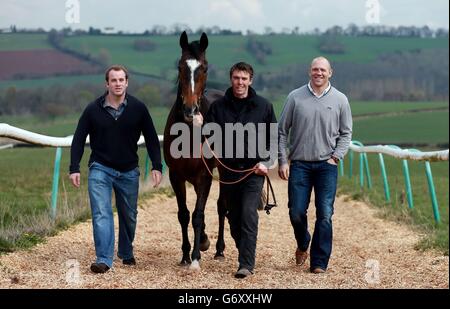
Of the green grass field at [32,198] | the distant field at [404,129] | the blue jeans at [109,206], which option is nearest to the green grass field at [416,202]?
the blue jeans at [109,206]

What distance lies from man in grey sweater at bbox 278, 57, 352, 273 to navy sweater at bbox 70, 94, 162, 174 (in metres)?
1.34

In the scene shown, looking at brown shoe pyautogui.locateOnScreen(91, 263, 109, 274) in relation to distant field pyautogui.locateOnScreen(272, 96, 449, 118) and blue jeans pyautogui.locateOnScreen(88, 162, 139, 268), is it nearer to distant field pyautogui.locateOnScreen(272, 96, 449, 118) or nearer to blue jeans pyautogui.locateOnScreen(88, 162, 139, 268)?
blue jeans pyautogui.locateOnScreen(88, 162, 139, 268)

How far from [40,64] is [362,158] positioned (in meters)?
18.4

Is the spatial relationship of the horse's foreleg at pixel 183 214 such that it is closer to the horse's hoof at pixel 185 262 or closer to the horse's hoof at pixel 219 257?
the horse's hoof at pixel 185 262

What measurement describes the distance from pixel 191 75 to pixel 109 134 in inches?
35.2

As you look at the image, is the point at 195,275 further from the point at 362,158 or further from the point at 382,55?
the point at 382,55

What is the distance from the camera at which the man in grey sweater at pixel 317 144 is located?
7922mm

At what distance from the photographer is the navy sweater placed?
777cm

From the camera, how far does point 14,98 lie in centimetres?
1648

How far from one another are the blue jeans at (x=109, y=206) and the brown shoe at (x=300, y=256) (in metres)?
1.56

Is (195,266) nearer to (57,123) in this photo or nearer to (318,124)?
(318,124)

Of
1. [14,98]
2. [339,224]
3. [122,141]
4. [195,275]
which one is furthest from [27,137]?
[14,98]

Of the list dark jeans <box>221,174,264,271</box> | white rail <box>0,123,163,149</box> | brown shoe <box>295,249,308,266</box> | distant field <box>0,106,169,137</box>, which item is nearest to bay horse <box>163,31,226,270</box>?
dark jeans <box>221,174,264,271</box>
